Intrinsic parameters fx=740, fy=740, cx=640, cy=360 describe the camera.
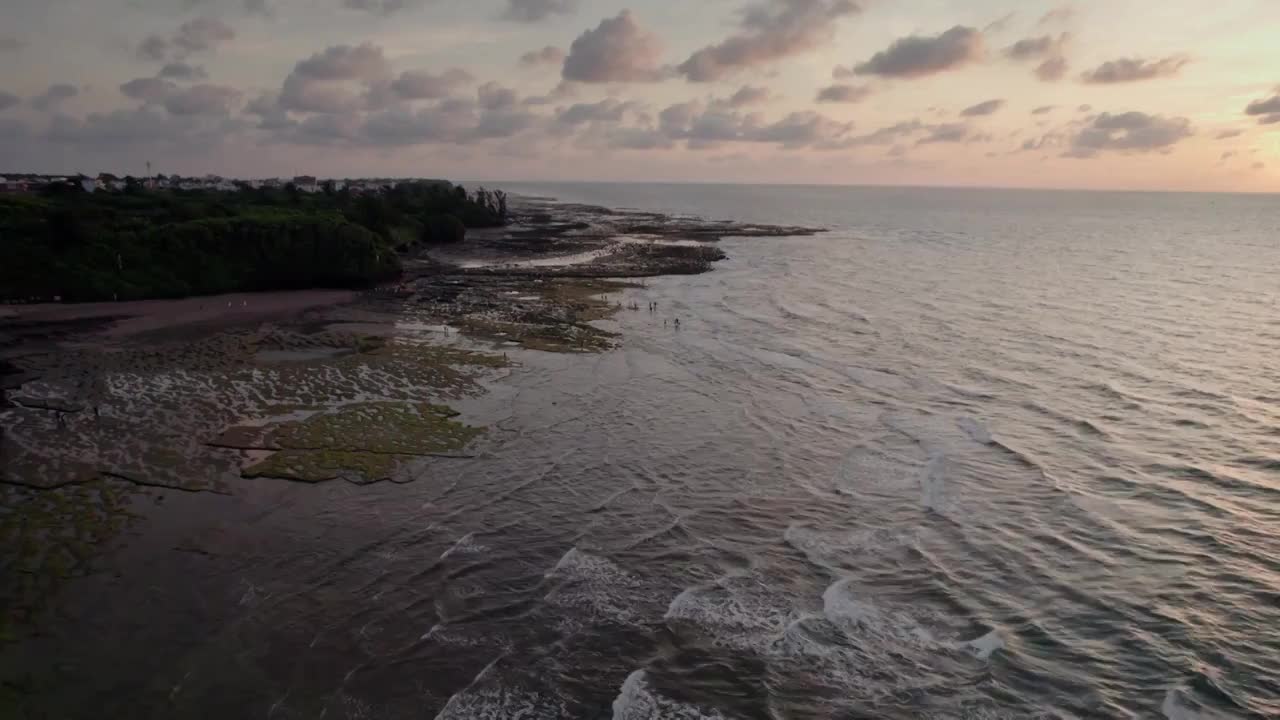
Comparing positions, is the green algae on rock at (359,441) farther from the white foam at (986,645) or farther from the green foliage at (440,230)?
the green foliage at (440,230)

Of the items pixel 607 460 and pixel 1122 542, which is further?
pixel 607 460

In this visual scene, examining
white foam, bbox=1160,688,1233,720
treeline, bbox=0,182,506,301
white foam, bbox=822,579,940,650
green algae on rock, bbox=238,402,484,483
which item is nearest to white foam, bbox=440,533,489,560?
green algae on rock, bbox=238,402,484,483

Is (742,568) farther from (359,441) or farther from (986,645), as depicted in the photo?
(359,441)

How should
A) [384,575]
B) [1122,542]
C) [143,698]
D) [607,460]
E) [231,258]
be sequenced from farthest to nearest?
1. [231,258]
2. [607,460]
3. [1122,542]
4. [384,575]
5. [143,698]

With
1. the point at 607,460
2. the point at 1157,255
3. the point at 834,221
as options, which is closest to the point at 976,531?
the point at 607,460

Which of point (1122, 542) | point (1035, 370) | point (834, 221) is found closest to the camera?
point (1122, 542)

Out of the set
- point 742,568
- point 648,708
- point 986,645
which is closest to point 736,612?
point 742,568

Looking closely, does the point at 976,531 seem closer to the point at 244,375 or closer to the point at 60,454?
the point at 60,454

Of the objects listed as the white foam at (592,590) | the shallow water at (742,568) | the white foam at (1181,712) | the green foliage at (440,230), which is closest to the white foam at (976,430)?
the shallow water at (742,568)
